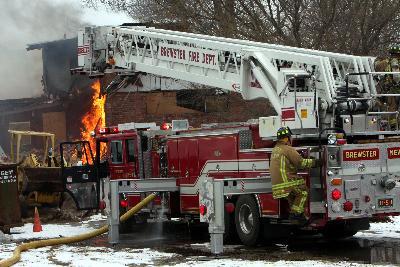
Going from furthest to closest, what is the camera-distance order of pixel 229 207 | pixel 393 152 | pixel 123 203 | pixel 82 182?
pixel 82 182, pixel 123 203, pixel 229 207, pixel 393 152

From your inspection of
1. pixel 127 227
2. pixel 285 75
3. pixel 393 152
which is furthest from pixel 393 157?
pixel 127 227

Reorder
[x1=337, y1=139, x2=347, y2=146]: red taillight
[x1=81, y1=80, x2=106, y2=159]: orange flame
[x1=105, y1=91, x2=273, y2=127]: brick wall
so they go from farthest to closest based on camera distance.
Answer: [x1=81, y1=80, x2=106, y2=159]: orange flame
[x1=105, y1=91, x2=273, y2=127]: brick wall
[x1=337, y1=139, x2=347, y2=146]: red taillight

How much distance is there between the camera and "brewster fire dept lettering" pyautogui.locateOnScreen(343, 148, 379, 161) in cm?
1174

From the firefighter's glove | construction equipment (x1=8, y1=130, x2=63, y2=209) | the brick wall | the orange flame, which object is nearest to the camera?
the firefighter's glove

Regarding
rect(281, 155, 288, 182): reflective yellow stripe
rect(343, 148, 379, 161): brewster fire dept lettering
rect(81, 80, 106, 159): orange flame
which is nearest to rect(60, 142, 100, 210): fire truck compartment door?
rect(281, 155, 288, 182): reflective yellow stripe

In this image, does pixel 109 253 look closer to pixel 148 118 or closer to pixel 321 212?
pixel 321 212

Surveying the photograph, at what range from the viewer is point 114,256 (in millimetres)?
12258

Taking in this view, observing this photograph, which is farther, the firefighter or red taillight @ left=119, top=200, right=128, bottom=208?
red taillight @ left=119, top=200, right=128, bottom=208

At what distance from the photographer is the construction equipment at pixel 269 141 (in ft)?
38.7

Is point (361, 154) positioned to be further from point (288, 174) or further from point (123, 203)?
point (123, 203)

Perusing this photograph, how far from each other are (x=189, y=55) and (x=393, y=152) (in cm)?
390

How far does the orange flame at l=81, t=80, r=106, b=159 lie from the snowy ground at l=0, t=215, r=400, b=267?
508 inches

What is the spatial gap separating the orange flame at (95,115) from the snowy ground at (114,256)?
42.3ft

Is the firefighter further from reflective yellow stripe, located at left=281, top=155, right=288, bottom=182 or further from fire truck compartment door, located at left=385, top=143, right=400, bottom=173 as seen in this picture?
fire truck compartment door, located at left=385, top=143, right=400, bottom=173
